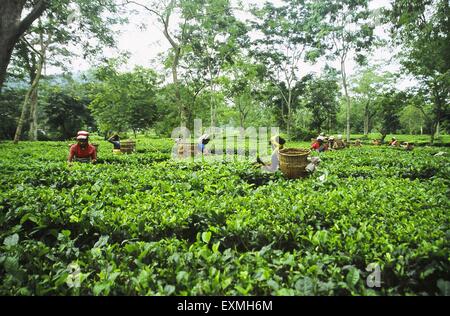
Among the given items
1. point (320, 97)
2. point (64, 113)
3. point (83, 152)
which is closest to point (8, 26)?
point (83, 152)

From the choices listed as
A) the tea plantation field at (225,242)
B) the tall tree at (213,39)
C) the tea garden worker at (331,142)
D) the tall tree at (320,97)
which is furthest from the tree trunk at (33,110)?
the tall tree at (320,97)

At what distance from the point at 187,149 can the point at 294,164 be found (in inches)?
271

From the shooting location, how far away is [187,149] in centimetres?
1262

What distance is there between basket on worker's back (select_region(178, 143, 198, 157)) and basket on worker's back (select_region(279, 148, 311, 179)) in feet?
20.9

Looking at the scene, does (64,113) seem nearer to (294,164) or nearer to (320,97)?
(320,97)

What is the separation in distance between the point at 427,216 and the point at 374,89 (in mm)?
48206

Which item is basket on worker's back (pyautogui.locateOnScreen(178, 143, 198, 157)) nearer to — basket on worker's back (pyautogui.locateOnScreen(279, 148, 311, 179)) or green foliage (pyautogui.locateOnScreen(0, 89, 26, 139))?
basket on worker's back (pyautogui.locateOnScreen(279, 148, 311, 179))

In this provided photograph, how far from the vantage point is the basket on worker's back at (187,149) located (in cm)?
1251

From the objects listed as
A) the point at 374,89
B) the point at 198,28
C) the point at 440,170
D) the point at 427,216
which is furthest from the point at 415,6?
the point at 374,89

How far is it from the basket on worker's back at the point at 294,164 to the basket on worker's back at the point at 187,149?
6359mm

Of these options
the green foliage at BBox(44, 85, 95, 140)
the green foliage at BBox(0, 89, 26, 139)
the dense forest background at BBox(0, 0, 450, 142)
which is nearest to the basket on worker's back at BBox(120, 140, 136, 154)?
the dense forest background at BBox(0, 0, 450, 142)

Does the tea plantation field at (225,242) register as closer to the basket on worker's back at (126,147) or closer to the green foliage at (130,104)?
the basket on worker's back at (126,147)

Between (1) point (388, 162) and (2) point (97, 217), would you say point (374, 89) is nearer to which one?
(1) point (388, 162)

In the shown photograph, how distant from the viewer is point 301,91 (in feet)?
110
